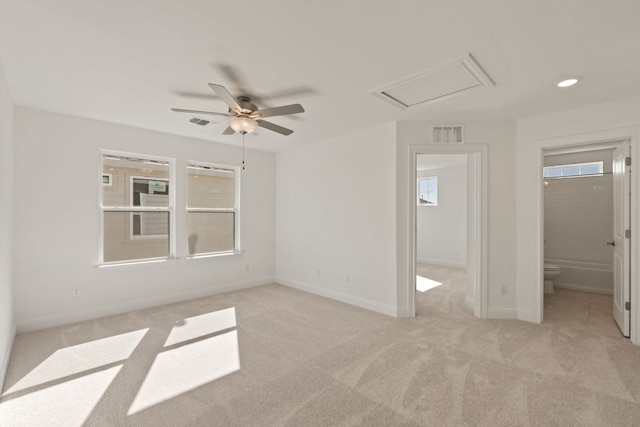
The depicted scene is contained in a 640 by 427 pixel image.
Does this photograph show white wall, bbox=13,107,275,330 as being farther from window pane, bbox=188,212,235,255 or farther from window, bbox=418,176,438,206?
window, bbox=418,176,438,206

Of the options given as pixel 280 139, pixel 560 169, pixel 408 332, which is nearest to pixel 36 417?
pixel 408 332

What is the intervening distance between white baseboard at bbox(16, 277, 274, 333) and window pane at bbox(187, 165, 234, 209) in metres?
1.42

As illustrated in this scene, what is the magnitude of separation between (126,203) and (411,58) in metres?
4.12

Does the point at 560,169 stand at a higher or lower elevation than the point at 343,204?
higher

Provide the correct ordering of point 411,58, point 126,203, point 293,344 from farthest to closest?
1. point 126,203
2. point 293,344
3. point 411,58

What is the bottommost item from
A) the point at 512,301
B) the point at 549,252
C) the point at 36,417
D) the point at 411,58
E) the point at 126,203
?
the point at 36,417

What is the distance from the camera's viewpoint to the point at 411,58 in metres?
2.24

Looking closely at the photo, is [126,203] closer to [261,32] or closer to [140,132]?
[140,132]

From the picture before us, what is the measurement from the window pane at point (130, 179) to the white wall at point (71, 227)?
0.55 feet

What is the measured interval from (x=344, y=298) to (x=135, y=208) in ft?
11.1

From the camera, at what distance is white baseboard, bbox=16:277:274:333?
337 centimetres

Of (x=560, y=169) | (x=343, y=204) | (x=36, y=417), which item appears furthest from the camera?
(x=560, y=169)

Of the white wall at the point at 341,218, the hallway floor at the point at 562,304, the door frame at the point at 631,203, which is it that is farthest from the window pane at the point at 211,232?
the door frame at the point at 631,203

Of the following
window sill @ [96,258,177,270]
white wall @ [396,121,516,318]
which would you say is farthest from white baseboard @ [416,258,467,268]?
window sill @ [96,258,177,270]
